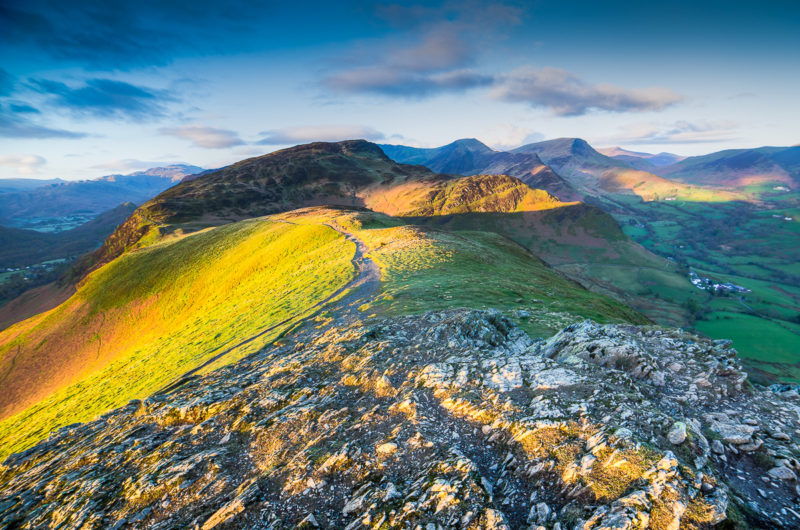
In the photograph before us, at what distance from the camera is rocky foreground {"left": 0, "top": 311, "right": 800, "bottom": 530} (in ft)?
28.1

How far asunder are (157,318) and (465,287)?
200 ft

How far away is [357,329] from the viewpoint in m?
22.0

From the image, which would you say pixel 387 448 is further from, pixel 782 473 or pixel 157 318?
pixel 157 318

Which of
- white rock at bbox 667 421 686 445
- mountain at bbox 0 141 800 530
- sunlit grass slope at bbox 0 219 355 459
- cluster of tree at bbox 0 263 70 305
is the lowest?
cluster of tree at bbox 0 263 70 305

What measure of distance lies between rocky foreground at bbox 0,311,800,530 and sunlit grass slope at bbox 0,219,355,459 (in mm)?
10753

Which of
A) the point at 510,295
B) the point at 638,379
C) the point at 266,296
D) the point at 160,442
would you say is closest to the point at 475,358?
the point at 638,379

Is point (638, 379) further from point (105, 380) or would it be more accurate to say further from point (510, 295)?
point (105, 380)

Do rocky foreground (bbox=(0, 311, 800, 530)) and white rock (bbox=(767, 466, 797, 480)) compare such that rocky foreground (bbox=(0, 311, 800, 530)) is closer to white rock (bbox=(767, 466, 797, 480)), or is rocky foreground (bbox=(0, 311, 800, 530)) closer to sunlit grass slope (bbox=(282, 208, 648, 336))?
white rock (bbox=(767, 466, 797, 480))

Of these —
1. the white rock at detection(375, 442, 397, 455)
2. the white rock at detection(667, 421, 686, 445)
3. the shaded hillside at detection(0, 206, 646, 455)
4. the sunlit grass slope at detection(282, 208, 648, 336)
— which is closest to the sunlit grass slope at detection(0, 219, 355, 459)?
the shaded hillside at detection(0, 206, 646, 455)

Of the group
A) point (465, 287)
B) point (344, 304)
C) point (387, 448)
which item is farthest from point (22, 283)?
point (387, 448)

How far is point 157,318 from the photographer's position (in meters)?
59.6

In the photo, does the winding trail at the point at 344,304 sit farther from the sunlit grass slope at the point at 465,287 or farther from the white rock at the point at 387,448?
the white rock at the point at 387,448

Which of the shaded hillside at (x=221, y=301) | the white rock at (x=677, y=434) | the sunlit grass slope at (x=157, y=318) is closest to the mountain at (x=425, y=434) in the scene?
the white rock at (x=677, y=434)

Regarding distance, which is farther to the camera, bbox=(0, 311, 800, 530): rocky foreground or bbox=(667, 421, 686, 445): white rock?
bbox=(667, 421, 686, 445): white rock
